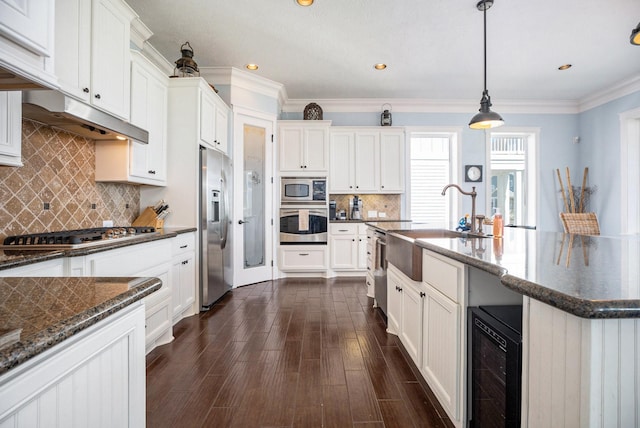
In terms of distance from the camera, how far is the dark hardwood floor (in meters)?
1.58

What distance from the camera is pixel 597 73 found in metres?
4.28

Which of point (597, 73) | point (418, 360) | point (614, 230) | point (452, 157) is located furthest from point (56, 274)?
point (614, 230)

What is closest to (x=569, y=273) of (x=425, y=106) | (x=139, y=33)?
(x=139, y=33)

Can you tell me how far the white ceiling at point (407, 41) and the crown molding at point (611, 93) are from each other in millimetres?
94

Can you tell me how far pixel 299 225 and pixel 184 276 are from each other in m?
2.12

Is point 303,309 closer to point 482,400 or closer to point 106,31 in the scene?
point 482,400

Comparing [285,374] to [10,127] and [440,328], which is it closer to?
[440,328]

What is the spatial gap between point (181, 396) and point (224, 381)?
0.25 metres

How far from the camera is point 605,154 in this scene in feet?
16.2

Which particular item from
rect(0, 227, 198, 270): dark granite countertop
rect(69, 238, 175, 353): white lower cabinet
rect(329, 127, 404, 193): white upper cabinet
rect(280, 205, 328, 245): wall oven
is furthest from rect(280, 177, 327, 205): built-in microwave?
rect(0, 227, 198, 270): dark granite countertop

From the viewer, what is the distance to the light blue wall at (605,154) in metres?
4.71

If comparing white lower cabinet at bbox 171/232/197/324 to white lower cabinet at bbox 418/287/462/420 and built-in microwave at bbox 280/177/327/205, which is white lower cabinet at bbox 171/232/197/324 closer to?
built-in microwave at bbox 280/177/327/205

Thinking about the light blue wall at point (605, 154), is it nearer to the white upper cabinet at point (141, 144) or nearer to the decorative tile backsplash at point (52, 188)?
the white upper cabinet at point (141, 144)

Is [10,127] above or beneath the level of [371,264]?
above
